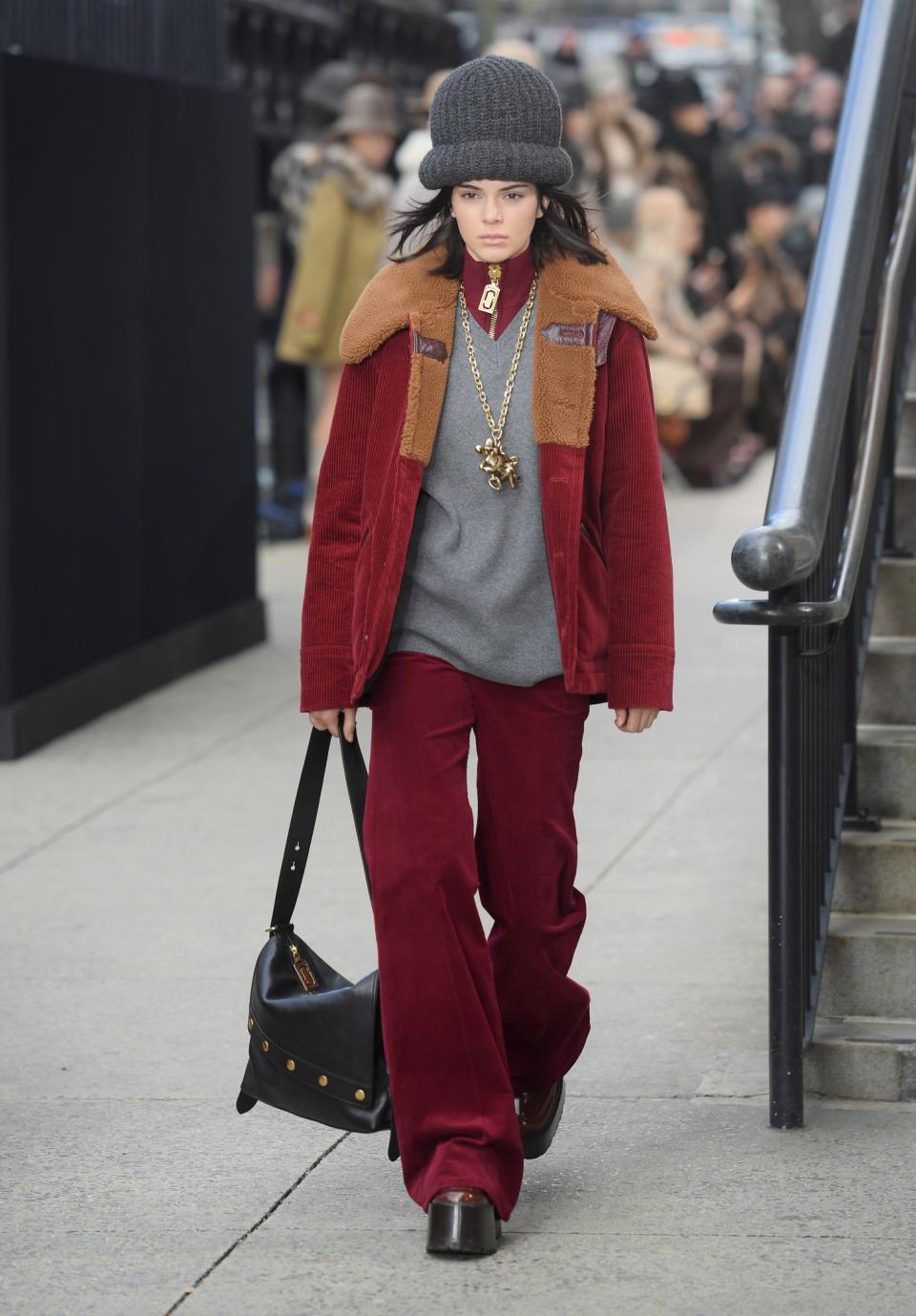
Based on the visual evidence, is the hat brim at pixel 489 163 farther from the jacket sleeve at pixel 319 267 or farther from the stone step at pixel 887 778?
the jacket sleeve at pixel 319 267

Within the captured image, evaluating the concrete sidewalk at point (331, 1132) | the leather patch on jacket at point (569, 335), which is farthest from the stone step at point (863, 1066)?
the leather patch on jacket at point (569, 335)

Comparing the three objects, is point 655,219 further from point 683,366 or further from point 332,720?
point 332,720

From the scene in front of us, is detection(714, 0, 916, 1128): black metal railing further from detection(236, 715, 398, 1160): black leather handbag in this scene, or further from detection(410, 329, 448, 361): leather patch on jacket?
detection(236, 715, 398, 1160): black leather handbag

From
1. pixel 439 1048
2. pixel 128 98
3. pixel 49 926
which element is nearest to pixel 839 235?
pixel 439 1048

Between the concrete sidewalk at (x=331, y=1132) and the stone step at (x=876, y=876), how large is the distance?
14.3 inches

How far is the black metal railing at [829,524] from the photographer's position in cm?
460

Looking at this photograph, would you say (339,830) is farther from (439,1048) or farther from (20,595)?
(439,1048)

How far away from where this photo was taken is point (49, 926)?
6430mm

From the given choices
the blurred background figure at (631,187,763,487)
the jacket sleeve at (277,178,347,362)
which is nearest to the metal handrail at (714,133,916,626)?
the jacket sleeve at (277,178,347,362)

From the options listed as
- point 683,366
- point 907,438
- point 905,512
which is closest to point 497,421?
point 905,512

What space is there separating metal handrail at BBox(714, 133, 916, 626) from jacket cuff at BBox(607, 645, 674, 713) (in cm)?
17

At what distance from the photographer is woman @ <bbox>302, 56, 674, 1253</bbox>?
4156 mm

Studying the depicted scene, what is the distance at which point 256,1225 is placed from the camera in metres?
4.36

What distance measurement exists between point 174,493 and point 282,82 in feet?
27.0
